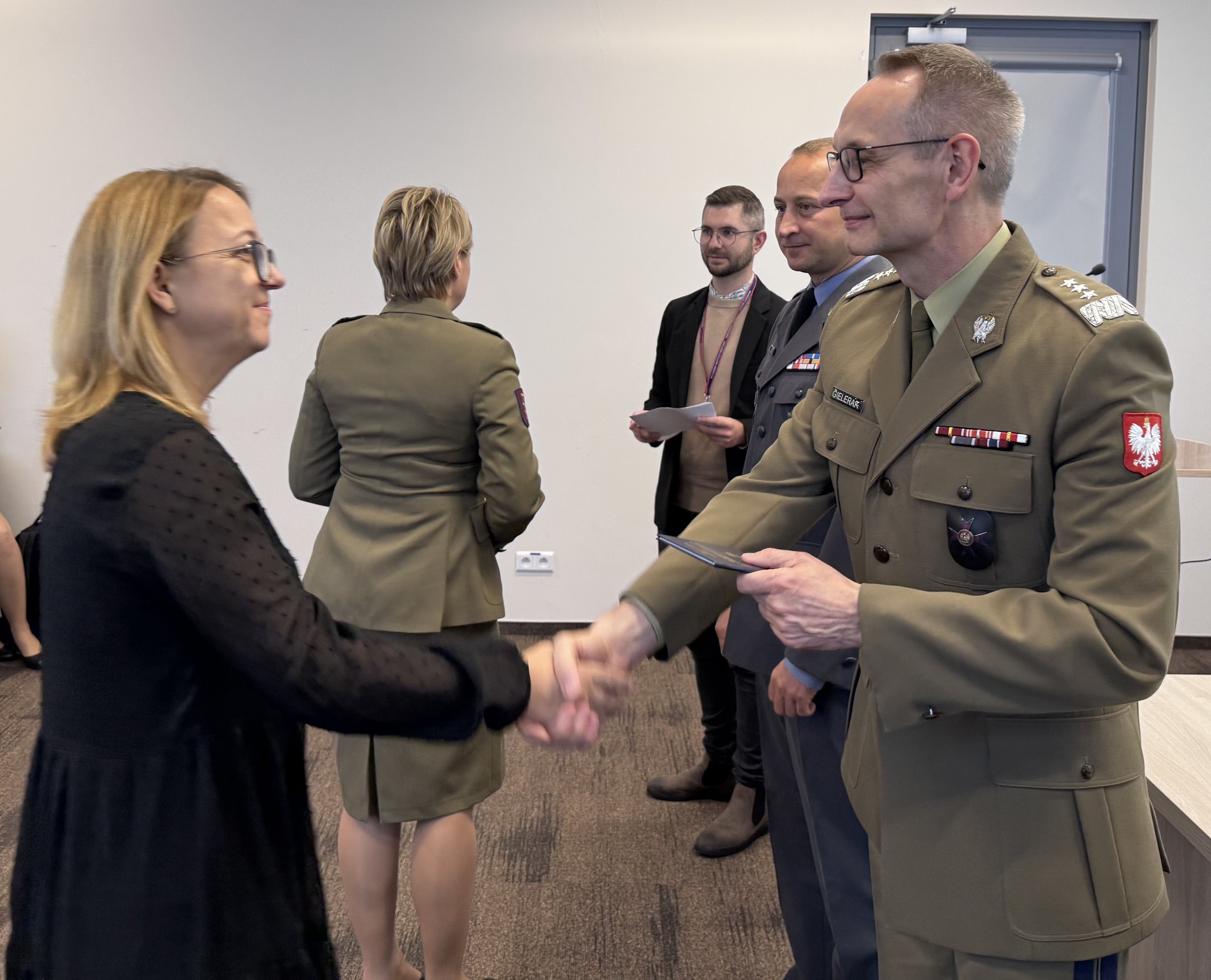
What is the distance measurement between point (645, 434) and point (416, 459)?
109 centimetres

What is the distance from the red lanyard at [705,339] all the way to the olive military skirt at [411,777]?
4.92ft

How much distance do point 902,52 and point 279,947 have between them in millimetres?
1381

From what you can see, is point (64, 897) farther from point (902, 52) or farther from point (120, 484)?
point (902, 52)

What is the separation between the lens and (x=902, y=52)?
4.63 feet

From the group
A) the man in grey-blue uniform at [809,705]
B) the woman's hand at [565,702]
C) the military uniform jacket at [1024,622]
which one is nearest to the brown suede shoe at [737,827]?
the man in grey-blue uniform at [809,705]

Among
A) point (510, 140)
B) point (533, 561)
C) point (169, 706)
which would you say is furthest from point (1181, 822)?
point (510, 140)

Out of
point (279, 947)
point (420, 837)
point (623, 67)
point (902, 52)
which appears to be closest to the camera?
point (279, 947)

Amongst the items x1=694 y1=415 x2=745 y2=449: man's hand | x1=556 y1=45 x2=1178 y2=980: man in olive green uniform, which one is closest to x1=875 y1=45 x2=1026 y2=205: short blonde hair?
x1=556 y1=45 x2=1178 y2=980: man in olive green uniform

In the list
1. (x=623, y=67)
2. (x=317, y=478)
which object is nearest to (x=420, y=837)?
(x=317, y=478)

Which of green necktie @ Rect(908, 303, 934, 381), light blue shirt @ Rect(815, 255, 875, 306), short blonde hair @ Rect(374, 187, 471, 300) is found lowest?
green necktie @ Rect(908, 303, 934, 381)

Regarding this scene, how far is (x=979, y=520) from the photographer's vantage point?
1.23 meters

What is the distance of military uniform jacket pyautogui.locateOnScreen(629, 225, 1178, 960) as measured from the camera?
43.4 inches

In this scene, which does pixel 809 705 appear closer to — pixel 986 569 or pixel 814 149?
pixel 986 569

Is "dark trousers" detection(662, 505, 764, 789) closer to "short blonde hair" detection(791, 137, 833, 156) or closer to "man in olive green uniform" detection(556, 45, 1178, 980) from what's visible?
"short blonde hair" detection(791, 137, 833, 156)
